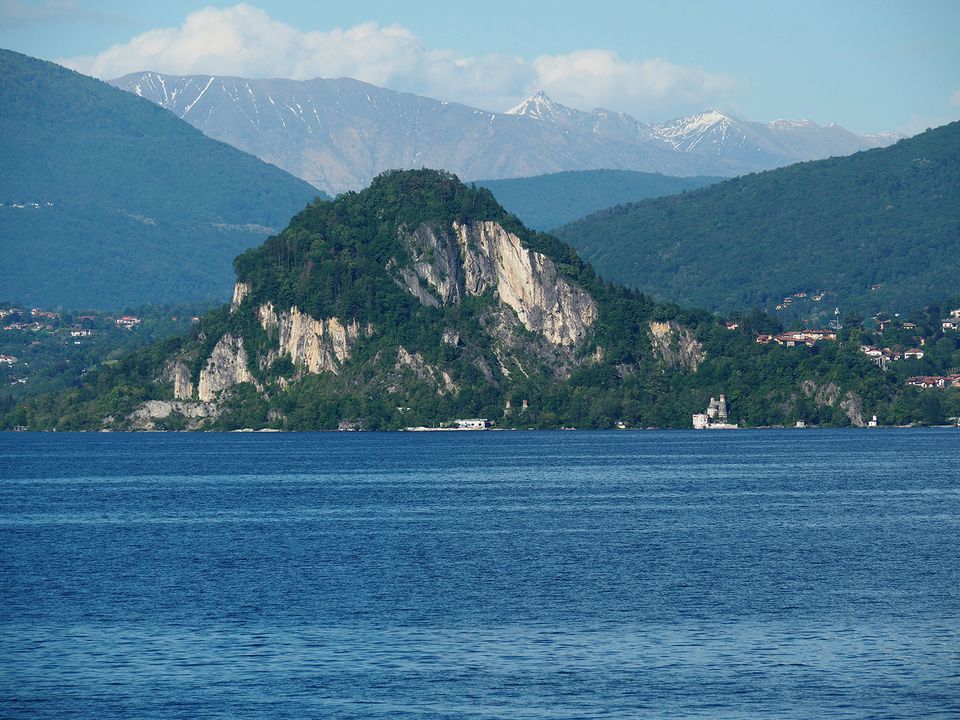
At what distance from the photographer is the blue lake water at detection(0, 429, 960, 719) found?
4597 centimetres

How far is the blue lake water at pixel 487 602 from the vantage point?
46.0m

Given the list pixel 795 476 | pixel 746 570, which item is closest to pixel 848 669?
pixel 746 570

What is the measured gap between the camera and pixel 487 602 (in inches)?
2372

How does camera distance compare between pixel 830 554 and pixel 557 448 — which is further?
pixel 557 448

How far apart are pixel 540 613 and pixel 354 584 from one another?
33.3 ft

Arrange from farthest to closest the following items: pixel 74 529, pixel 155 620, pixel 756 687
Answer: pixel 74 529
pixel 155 620
pixel 756 687

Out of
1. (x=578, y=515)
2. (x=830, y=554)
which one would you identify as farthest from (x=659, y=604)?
(x=578, y=515)

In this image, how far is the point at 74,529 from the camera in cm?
8988

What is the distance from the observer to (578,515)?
312 ft

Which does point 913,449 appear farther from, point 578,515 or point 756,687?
point 756,687

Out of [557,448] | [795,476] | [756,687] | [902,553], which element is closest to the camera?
[756,687]

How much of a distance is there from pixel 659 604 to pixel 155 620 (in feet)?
55.4

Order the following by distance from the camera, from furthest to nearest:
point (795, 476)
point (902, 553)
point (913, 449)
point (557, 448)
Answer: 1. point (557, 448)
2. point (913, 449)
3. point (795, 476)
4. point (902, 553)

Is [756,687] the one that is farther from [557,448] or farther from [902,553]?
[557,448]
